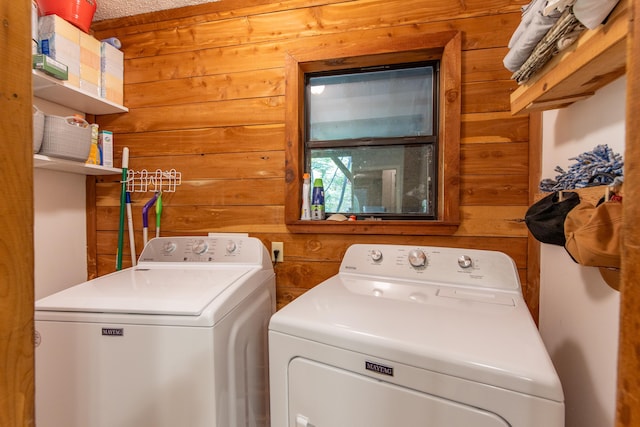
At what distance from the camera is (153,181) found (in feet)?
5.84

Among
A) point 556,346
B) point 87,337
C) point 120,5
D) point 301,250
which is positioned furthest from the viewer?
point 120,5

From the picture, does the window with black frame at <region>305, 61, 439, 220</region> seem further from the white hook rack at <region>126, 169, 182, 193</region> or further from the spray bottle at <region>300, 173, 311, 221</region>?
the white hook rack at <region>126, 169, 182, 193</region>

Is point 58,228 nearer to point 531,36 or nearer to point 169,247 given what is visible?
point 169,247

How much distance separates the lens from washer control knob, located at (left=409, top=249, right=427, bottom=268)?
1155mm

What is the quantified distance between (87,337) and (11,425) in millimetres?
548

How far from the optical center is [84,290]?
1.09 metres

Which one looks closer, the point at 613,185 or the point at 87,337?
the point at 613,185

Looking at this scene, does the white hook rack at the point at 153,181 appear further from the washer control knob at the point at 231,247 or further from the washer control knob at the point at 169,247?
the washer control knob at the point at 231,247

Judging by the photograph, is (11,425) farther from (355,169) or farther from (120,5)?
(120,5)

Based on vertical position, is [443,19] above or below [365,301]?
above

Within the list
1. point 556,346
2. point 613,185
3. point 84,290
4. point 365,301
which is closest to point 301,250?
point 365,301

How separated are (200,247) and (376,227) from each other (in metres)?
0.90

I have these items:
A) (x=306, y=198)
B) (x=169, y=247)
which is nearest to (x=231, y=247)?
(x=169, y=247)

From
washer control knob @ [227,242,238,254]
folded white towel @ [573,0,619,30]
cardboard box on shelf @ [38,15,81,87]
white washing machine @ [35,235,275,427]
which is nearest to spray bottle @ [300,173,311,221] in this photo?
washer control knob @ [227,242,238,254]
